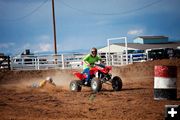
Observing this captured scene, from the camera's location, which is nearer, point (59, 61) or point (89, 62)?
point (89, 62)

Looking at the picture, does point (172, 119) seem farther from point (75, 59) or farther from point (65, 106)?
point (75, 59)

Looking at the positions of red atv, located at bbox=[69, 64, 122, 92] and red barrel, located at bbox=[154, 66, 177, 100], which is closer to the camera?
red barrel, located at bbox=[154, 66, 177, 100]

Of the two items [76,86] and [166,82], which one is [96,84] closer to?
[76,86]

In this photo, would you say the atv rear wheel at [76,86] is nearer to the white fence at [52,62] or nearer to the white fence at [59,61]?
the white fence at [59,61]

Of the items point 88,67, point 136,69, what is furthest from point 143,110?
point 136,69

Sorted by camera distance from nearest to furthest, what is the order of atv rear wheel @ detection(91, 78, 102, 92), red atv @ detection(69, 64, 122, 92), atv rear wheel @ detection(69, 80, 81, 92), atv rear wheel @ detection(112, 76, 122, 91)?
atv rear wheel @ detection(91, 78, 102, 92) → red atv @ detection(69, 64, 122, 92) → atv rear wheel @ detection(112, 76, 122, 91) → atv rear wheel @ detection(69, 80, 81, 92)

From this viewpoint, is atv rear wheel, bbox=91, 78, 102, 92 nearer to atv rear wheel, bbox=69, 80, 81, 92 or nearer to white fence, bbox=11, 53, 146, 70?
atv rear wheel, bbox=69, 80, 81, 92

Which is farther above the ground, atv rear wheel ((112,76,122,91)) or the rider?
the rider

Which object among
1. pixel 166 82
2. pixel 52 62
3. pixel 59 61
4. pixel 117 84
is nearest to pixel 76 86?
pixel 117 84

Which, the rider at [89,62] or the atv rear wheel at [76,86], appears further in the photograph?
the atv rear wheel at [76,86]

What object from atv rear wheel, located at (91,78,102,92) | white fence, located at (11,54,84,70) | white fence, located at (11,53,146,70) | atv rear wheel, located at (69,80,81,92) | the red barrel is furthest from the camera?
white fence, located at (11,54,84,70)

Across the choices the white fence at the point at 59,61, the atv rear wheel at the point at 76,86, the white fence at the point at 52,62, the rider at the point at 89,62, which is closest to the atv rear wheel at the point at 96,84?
the rider at the point at 89,62

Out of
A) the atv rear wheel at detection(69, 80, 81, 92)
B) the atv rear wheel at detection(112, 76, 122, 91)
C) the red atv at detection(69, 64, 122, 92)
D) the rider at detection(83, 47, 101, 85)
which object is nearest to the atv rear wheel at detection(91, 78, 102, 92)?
the red atv at detection(69, 64, 122, 92)

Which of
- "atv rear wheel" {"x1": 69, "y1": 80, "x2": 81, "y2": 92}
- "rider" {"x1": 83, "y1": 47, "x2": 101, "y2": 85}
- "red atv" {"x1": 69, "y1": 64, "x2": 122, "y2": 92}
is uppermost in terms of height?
"rider" {"x1": 83, "y1": 47, "x2": 101, "y2": 85}
